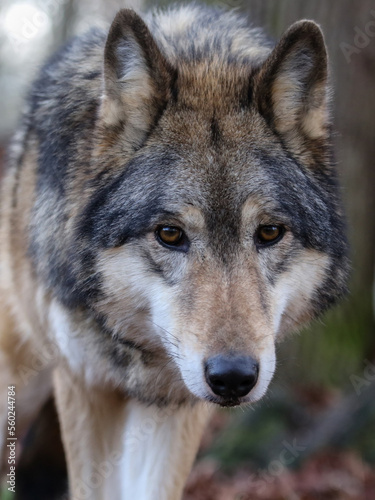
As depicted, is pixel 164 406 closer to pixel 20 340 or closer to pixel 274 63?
pixel 20 340

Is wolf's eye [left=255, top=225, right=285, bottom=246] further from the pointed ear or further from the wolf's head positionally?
the pointed ear

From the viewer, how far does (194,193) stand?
10.3 feet

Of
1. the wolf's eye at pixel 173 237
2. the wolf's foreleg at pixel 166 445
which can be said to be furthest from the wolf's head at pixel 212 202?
the wolf's foreleg at pixel 166 445

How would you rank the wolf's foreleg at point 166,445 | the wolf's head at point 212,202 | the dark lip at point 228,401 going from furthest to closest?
the wolf's foreleg at point 166,445
the wolf's head at point 212,202
the dark lip at point 228,401

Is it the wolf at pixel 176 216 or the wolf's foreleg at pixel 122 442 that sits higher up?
the wolf at pixel 176 216

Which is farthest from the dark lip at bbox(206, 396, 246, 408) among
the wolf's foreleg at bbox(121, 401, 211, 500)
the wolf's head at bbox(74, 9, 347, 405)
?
the wolf's foreleg at bbox(121, 401, 211, 500)

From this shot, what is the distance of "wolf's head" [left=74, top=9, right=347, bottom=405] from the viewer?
3010 mm

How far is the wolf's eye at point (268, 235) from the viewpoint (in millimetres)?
3209

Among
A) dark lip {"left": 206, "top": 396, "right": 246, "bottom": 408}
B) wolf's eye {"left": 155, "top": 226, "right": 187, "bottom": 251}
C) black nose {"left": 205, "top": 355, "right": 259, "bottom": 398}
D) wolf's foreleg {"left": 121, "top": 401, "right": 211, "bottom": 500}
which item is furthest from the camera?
wolf's foreleg {"left": 121, "top": 401, "right": 211, "bottom": 500}

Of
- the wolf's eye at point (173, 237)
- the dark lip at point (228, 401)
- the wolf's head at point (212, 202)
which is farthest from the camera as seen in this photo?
the wolf's eye at point (173, 237)

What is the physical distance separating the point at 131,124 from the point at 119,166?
0.72 feet

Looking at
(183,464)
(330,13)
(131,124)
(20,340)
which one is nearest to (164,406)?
(183,464)

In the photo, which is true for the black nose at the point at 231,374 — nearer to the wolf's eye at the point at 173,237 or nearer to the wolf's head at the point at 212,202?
the wolf's head at the point at 212,202

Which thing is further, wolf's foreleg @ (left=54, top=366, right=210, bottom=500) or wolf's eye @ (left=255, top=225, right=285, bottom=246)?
wolf's foreleg @ (left=54, top=366, right=210, bottom=500)
